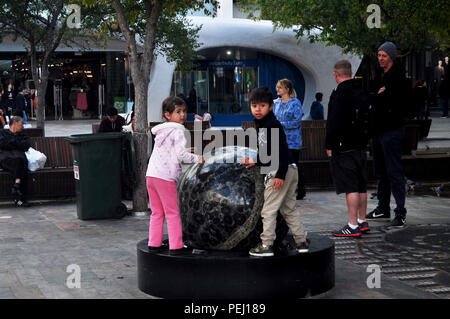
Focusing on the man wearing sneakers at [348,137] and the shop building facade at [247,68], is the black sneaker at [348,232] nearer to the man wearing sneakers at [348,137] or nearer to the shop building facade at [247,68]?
the man wearing sneakers at [348,137]

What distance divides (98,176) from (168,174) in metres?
4.33

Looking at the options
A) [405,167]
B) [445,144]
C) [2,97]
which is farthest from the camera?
[2,97]

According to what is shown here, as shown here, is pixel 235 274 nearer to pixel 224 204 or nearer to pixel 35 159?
pixel 224 204

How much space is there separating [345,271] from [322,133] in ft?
22.2

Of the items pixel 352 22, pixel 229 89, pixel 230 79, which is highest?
pixel 352 22

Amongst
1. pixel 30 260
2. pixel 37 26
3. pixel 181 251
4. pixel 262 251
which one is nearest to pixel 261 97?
pixel 262 251

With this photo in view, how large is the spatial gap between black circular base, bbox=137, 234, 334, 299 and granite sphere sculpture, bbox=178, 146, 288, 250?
0.44 feet

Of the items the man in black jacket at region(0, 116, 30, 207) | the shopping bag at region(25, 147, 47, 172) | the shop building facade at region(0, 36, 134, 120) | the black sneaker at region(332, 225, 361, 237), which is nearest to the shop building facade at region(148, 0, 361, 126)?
the shop building facade at region(0, 36, 134, 120)

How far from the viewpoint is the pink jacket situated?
5.84 metres

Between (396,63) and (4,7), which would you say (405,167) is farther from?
(4,7)

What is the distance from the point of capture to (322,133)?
43.1 ft

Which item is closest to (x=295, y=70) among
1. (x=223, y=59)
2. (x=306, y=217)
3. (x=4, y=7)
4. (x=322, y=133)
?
(x=223, y=59)

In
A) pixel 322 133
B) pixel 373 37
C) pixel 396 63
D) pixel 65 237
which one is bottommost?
pixel 65 237

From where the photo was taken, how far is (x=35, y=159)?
1166cm
